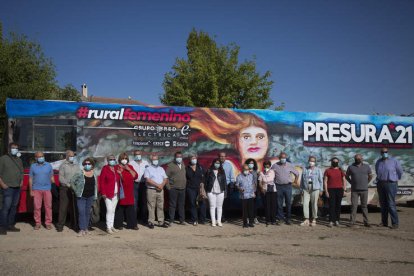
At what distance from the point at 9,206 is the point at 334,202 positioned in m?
8.08

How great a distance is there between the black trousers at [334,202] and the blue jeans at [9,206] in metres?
7.87

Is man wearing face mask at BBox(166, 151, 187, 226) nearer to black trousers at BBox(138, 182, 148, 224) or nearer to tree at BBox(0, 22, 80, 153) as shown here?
black trousers at BBox(138, 182, 148, 224)

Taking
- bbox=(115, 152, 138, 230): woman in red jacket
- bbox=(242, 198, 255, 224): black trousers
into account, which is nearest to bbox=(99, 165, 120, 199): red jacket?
bbox=(115, 152, 138, 230): woman in red jacket

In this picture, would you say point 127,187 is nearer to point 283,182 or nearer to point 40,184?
point 40,184

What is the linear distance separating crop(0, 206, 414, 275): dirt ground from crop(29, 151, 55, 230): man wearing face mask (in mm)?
493

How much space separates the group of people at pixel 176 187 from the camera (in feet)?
31.4

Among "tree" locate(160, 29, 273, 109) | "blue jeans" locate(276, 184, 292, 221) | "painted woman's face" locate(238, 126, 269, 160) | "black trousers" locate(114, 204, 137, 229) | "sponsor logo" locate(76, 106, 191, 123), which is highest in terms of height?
"tree" locate(160, 29, 273, 109)

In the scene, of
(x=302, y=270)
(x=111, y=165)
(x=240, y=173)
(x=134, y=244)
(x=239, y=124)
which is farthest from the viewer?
(x=239, y=124)

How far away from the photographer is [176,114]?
38.3 feet

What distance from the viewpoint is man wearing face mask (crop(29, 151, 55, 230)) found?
381 inches

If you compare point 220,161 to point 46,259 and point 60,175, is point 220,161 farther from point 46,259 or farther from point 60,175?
point 46,259

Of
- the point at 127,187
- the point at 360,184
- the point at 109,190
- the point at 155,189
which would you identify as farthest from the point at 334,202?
the point at 109,190

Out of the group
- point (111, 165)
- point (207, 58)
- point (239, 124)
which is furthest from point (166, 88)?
point (111, 165)

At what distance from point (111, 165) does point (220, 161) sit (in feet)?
9.95
